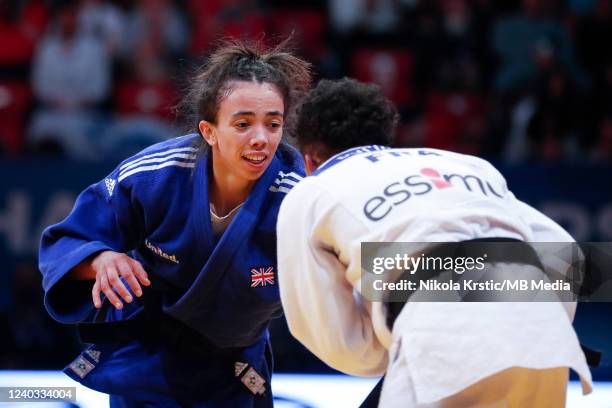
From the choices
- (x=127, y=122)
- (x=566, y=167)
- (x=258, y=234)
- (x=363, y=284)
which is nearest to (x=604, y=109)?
(x=566, y=167)

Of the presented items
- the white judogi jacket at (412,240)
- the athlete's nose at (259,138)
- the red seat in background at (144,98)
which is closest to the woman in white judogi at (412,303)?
the white judogi jacket at (412,240)

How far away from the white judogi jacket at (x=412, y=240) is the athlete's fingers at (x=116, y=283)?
1.89 feet

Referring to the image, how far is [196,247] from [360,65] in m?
5.11

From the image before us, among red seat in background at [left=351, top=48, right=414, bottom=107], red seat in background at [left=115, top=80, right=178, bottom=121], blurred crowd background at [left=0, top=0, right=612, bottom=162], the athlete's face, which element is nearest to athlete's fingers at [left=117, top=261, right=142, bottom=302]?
the athlete's face

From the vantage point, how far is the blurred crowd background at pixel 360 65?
726cm

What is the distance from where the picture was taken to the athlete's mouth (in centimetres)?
312

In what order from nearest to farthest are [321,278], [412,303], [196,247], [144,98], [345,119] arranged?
[412,303] → [321,278] → [345,119] → [196,247] → [144,98]

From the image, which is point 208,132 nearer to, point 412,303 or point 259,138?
point 259,138

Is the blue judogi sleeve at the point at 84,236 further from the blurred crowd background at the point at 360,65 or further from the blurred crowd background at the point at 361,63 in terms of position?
the blurred crowd background at the point at 361,63

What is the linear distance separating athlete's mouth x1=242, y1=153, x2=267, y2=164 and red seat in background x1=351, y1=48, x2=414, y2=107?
4955 mm

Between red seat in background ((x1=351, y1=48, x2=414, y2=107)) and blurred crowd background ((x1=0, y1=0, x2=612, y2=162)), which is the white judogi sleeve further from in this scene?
red seat in background ((x1=351, y1=48, x2=414, y2=107))

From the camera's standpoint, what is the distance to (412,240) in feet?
8.07

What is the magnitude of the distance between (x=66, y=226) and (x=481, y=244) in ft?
4.80

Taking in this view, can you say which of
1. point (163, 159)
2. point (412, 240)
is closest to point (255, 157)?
point (163, 159)
